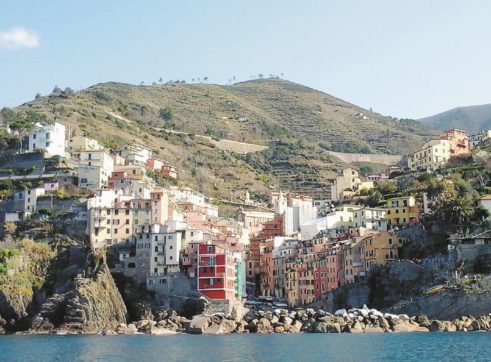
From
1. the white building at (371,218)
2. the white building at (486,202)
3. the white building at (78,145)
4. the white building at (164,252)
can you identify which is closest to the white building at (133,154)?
the white building at (78,145)

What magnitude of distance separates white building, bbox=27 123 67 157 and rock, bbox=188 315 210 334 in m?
34.5

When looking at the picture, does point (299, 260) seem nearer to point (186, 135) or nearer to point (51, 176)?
point (51, 176)

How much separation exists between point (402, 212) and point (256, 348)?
132 feet

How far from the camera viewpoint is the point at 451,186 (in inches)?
3497

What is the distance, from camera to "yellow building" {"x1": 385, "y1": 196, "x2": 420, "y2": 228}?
3504 inches

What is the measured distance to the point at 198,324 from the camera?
7138 cm

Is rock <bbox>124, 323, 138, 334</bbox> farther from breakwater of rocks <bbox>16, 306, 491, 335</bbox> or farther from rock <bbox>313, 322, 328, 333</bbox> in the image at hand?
rock <bbox>313, 322, 328, 333</bbox>

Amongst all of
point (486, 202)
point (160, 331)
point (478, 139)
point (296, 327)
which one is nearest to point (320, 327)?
point (296, 327)

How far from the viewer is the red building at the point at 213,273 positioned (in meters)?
77.3

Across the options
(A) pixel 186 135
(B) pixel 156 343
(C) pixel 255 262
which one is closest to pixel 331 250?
(C) pixel 255 262

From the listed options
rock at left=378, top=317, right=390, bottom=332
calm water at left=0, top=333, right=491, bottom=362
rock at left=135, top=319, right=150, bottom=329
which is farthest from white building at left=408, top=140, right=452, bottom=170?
rock at left=135, top=319, right=150, bottom=329

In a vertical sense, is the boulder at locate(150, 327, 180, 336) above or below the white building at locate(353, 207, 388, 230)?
below

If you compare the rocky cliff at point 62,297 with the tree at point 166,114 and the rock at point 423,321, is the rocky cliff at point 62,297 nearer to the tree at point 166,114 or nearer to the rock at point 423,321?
the rock at point 423,321

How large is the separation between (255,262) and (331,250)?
14.3m
